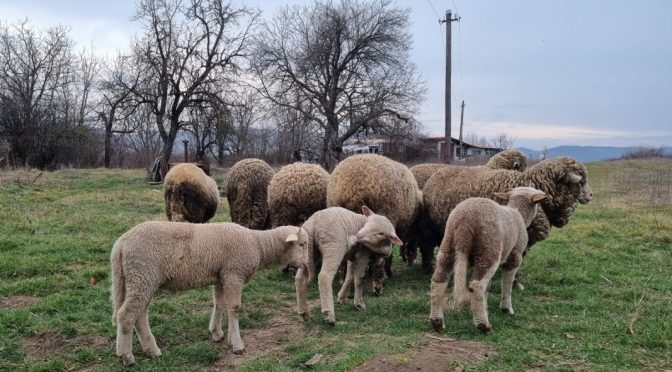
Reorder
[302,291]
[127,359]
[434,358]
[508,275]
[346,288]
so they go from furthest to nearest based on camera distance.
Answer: [346,288], [508,275], [302,291], [127,359], [434,358]

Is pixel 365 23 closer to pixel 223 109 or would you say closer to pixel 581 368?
pixel 223 109

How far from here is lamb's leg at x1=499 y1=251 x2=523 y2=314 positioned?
6.12m

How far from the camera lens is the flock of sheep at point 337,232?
5039 mm

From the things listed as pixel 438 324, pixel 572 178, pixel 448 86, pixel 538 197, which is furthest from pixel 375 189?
pixel 448 86

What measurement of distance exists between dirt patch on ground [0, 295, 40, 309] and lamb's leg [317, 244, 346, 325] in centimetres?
376

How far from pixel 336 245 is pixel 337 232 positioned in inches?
6.5

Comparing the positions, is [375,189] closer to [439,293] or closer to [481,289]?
[439,293]

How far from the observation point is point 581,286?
7629 millimetres

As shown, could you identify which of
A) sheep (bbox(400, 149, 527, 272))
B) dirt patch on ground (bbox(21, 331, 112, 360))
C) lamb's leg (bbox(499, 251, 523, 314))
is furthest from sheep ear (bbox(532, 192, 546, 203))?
dirt patch on ground (bbox(21, 331, 112, 360))

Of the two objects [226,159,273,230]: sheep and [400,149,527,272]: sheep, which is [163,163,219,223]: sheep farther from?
[400,149,527,272]: sheep

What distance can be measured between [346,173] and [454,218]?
240 cm

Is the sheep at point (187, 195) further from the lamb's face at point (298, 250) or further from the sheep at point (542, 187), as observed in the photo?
the sheep at point (542, 187)

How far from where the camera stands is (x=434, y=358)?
14.5 ft

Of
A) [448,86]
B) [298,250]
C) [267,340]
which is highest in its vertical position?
[448,86]
